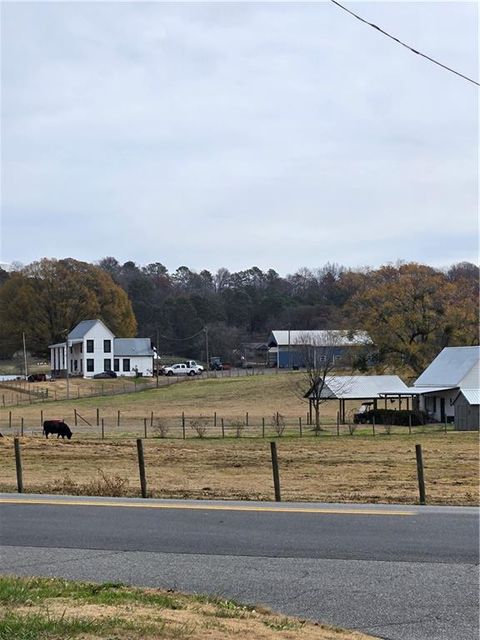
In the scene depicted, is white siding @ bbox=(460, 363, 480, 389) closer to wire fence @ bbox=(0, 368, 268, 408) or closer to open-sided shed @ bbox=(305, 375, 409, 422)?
open-sided shed @ bbox=(305, 375, 409, 422)

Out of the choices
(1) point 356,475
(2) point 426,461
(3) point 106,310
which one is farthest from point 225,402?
(1) point 356,475

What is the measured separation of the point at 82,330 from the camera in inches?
4345

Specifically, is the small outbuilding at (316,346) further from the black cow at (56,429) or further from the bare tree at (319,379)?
the black cow at (56,429)

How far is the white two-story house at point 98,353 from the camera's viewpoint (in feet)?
360

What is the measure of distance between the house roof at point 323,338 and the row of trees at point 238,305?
1.14m

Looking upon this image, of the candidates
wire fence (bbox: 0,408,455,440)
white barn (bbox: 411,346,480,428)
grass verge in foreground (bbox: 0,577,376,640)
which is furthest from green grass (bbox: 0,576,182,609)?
white barn (bbox: 411,346,480,428)

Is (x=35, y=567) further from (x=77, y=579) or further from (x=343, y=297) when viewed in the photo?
(x=343, y=297)

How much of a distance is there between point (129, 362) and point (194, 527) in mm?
101945

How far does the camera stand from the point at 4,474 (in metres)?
26.1

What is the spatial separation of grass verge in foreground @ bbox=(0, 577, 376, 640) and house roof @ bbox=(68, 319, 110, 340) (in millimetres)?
101239

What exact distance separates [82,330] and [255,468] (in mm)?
82887

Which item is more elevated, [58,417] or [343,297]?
[343,297]

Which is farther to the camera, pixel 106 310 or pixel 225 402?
pixel 106 310

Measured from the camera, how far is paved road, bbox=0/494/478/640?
8672mm
